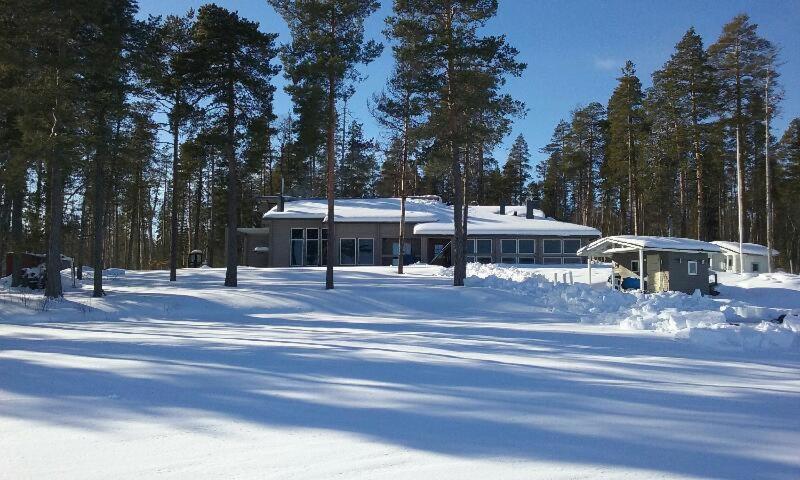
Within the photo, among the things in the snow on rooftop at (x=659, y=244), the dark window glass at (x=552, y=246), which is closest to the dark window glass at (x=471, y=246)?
the dark window glass at (x=552, y=246)

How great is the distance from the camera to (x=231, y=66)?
21.6 m

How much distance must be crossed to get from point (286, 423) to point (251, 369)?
2.52 metres

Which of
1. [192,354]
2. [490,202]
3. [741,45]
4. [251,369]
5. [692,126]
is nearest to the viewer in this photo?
[251,369]

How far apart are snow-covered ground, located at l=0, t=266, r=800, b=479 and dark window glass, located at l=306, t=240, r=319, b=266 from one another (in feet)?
79.6

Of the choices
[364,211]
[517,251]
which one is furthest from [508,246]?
[364,211]

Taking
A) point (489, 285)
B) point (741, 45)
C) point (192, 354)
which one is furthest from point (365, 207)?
point (192, 354)

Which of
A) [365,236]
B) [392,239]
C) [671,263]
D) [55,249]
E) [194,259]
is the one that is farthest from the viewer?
[194,259]

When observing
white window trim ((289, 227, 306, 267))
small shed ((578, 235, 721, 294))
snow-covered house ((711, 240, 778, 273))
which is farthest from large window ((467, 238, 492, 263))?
snow-covered house ((711, 240, 778, 273))

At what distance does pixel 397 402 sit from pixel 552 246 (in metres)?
34.0

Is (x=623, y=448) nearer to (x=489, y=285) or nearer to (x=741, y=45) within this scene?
(x=489, y=285)

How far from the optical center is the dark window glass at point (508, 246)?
125 ft

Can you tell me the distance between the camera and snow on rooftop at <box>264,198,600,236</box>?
3631cm

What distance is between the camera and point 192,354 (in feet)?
28.6

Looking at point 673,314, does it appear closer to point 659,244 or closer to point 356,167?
point 659,244
